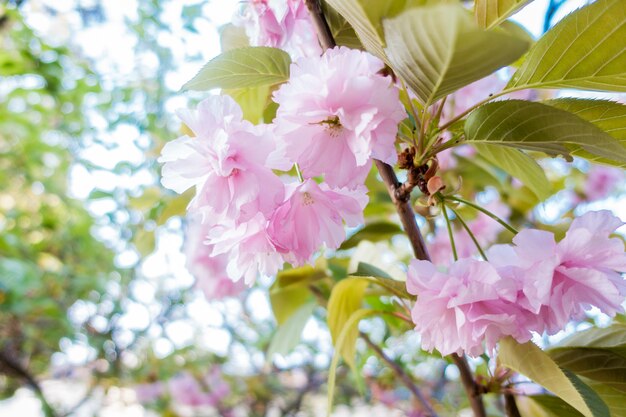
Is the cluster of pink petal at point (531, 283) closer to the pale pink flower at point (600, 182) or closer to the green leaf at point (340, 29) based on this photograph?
the green leaf at point (340, 29)

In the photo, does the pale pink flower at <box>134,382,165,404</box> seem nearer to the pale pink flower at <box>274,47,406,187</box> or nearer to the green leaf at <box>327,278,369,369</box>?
the green leaf at <box>327,278,369,369</box>

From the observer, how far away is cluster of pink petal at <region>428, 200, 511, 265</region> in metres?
0.97

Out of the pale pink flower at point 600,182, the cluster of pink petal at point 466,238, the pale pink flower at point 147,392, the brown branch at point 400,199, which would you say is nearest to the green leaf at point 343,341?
the brown branch at point 400,199

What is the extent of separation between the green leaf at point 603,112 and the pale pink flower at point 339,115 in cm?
15

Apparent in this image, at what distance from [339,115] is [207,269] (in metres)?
0.67

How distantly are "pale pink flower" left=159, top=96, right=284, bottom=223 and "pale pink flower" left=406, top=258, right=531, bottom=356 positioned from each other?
133 mm

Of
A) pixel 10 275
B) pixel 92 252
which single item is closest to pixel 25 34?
pixel 10 275

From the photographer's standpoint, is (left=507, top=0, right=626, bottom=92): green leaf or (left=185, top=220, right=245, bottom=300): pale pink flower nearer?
(left=507, top=0, right=626, bottom=92): green leaf

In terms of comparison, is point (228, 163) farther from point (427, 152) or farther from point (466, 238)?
point (466, 238)

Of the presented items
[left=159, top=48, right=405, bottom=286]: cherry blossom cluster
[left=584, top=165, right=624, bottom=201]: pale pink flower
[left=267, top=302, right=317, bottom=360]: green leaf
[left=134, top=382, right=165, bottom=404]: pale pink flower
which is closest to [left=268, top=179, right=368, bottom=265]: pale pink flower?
[left=159, top=48, right=405, bottom=286]: cherry blossom cluster

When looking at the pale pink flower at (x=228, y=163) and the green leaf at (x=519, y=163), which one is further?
the green leaf at (x=519, y=163)

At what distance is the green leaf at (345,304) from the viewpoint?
0.58 metres

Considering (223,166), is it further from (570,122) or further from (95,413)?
(95,413)

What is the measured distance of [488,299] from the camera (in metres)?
0.37
